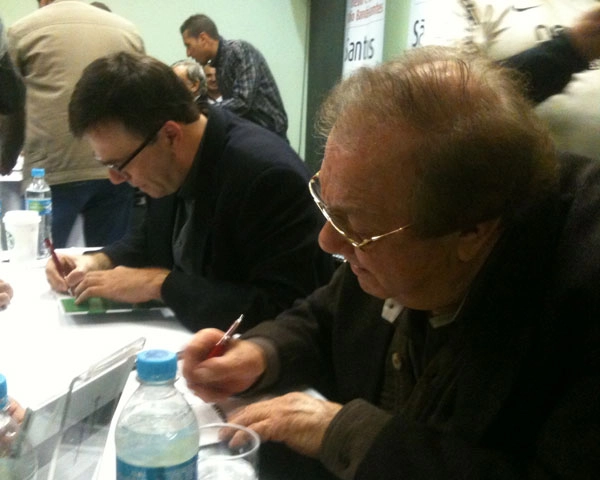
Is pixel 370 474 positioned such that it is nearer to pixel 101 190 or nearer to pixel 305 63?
pixel 101 190

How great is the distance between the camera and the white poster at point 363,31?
346cm

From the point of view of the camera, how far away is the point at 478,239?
0.81 meters

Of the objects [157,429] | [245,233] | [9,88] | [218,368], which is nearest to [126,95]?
[245,233]

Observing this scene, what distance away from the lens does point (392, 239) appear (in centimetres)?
81

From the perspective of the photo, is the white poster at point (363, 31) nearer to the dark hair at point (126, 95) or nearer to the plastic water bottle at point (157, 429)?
the dark hair at point (126, 95)

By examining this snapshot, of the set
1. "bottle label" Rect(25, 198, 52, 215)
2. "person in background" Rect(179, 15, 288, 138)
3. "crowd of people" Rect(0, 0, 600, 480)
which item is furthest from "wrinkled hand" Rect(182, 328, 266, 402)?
"person in background" Rect(179, 15, 288, 138)

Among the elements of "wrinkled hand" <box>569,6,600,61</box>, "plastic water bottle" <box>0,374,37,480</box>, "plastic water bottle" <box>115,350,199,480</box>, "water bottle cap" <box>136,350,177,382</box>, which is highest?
"wrinkled hand" <box>569,6,600,61</box>

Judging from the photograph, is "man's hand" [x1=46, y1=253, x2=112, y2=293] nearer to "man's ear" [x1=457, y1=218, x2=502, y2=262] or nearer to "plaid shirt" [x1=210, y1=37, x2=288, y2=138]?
"man's ear" [x1=457, y1=218, x2=502, y2=262]

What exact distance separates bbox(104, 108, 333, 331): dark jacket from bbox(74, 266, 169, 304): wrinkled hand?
42mm

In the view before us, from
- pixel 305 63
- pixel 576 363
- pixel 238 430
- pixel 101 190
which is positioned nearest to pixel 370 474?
pixel 238 430

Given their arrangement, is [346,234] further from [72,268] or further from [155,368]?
[72,268]

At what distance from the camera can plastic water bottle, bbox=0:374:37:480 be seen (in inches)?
22.1

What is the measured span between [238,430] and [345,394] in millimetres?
338

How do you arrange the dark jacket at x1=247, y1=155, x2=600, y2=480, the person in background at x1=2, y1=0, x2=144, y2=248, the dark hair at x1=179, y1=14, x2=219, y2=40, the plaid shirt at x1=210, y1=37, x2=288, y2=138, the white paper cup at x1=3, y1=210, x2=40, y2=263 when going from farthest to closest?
the dark hair at x1=179, y1=14, x2=219, y2=40, the plaid shirt at x1=210, y1=37, x2=288, y2=138, the person in background at x1=2, y1=0, x2=144, y2=248, the white paper cup at x1=3, y1=210, x2=40, y2=263, the dark jacket at x1=247, y1=155, x2=600, y2=480
